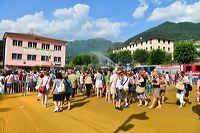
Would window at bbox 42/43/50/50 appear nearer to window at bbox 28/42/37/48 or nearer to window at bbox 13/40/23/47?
window at bbox 28/42/37/48

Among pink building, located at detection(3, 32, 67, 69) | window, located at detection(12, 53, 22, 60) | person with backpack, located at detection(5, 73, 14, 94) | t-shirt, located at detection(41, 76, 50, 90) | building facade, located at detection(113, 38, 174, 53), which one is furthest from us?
building facade, located at detection(113, 38, 174, 53)

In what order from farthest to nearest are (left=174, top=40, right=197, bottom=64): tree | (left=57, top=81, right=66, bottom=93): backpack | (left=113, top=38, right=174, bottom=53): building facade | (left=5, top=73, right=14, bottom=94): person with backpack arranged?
(left=113, top=38, right=174, bottom=53): building facade < (left=174, top=40, right=197, bottom=64): tree < (left=5, top=73, right=14, bottom=94): person with backpack < (left=57, top=81, right=66, bottom=93): backpack

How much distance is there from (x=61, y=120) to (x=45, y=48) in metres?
54.7

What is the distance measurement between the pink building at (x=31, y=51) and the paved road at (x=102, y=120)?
1802 inches

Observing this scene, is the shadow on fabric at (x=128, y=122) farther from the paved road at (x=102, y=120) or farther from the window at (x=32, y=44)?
the window at (x=32, y=44)

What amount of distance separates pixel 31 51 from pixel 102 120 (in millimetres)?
53632

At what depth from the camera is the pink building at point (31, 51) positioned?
5742 cm

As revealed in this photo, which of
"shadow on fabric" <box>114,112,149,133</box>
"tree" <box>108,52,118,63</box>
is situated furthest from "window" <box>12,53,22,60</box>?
"shadow on fabric" <box>114,112,149,133</box>

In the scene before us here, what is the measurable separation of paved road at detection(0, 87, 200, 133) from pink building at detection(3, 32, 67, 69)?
150ft

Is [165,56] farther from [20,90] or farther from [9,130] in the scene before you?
[9,130]

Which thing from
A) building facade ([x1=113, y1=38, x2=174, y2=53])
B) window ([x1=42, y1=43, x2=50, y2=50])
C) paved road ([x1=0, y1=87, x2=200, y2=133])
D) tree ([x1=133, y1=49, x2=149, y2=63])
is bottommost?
paved road ([x1=0, y1=87, x2=200, y2=133])

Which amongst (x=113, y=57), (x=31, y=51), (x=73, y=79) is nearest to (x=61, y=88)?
(x=73, y=79)

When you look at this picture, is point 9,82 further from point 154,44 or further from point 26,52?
point 154,44

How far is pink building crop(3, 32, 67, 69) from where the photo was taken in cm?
5742
